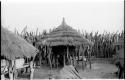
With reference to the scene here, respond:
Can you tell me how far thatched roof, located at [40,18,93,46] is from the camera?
10.2 meters

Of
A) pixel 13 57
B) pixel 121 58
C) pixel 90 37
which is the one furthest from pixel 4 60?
pixel 90 37

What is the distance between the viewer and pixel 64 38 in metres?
10.3

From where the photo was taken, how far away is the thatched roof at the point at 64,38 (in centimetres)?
1020

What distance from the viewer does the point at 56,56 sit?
1177 centimetres

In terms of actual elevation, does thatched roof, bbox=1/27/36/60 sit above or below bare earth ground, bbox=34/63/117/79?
above

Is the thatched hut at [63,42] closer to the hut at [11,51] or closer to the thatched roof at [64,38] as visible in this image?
the thatched roof at [64,38]

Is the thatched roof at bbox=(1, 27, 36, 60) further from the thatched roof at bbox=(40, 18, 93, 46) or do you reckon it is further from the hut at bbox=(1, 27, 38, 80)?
the thatched roof at bbox=(40, 18, 93, 46)

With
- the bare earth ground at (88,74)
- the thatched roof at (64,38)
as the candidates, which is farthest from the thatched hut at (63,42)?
the bare earth ground at (88,74)

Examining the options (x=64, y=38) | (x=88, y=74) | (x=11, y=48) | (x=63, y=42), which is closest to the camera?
(x=11, y=48)

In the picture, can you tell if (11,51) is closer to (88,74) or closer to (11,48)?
(11,48)

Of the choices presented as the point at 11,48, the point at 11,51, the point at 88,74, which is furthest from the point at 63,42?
the point at 11,51

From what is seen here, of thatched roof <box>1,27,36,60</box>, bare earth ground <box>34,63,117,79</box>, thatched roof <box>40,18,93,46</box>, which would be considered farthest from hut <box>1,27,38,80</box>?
thatched roof <box>40,18,93,46</box>

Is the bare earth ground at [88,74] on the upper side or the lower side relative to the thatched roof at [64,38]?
lower

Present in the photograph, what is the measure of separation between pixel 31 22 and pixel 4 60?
1438 cm
